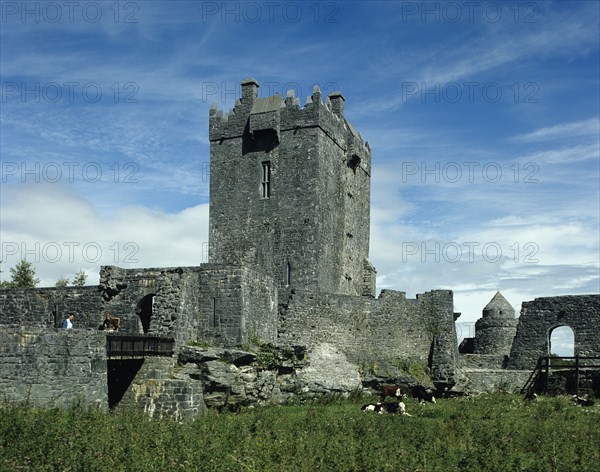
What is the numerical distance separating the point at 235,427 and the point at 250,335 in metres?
10.7

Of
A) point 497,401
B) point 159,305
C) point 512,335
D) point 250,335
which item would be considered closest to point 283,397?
point 250,335

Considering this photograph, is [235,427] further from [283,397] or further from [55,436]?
[283,397]

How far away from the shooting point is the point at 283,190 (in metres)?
41.3

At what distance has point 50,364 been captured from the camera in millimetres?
22250

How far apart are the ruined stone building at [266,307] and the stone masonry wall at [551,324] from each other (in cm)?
7

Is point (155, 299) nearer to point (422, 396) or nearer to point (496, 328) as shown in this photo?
point (422, 396)

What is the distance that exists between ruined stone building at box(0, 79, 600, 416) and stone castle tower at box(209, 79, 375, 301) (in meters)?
0.07

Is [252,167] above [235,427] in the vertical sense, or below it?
above

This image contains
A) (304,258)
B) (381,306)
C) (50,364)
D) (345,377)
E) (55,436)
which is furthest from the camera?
(304,258)

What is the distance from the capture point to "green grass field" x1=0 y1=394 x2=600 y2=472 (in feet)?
47.0

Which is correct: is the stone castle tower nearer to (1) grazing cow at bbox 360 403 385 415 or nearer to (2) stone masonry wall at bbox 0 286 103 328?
(2) stone masonry wall at bbox 0 286 103 328

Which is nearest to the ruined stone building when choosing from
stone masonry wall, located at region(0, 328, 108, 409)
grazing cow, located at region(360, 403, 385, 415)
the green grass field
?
stone masonry wall, located at region(0, 328, 108, 409)

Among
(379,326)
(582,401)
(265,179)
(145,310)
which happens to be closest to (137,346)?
(145,310)

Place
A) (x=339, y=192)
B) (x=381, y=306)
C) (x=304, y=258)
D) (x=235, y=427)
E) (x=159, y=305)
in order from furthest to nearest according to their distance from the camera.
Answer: (x=339, y=192)
(x=304, y=258)
(x=381, y=306)
(x=159, y=305)
(x=235, y=427)
